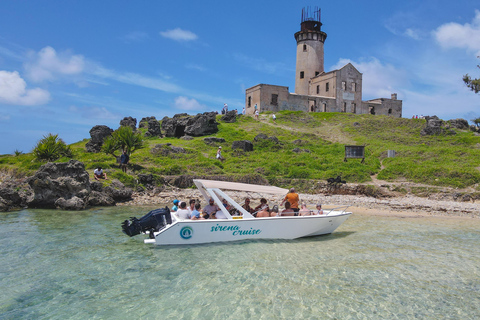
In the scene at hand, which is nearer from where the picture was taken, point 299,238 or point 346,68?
point 299,238

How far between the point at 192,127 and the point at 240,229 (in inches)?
1363

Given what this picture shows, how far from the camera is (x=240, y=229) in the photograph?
11961 mm

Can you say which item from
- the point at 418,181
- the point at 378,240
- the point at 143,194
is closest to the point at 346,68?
the point at 418,181

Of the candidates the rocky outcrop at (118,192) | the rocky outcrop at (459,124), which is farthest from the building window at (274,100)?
the rocky outcrop at (118,192)

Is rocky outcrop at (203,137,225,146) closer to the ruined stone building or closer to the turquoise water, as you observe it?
the ruined stone building

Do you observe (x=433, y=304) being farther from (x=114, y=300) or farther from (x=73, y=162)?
(x=73, y=162)

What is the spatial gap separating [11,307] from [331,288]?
23.1 feet

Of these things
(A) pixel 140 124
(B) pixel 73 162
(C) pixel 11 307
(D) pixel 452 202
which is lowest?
(C) pixel 11 307

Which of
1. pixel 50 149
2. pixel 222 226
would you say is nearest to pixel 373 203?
pixel 222 226

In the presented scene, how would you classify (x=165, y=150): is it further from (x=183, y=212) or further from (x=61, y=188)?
(x=183, y=212)

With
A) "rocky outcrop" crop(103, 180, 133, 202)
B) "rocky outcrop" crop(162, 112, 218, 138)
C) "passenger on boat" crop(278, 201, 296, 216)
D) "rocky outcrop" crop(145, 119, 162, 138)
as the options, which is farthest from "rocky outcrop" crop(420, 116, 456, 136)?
"rocky outcrop" crop(103, 180, 133, 202)

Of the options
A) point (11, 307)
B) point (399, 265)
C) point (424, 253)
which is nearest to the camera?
point (11, 307)

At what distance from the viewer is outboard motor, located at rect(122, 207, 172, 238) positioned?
11320 millimetres

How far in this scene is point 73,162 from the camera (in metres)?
20.1
